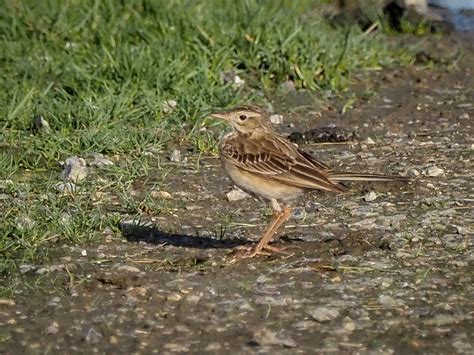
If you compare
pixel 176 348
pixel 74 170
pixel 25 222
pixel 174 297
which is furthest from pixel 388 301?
pixel 74 170

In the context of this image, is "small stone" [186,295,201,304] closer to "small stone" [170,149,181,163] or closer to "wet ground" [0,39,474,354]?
"wet ground" [0,39,474,354]

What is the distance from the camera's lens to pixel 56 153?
9766 mm

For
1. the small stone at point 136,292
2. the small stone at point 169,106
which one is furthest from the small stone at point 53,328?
the small stone at point 169,106

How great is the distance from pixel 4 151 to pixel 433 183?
130 inches

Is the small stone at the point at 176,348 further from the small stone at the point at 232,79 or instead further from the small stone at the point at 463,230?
the small stone at the point at 232,79

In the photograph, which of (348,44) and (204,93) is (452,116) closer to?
(348,44)

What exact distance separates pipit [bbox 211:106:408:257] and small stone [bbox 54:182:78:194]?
1.26m

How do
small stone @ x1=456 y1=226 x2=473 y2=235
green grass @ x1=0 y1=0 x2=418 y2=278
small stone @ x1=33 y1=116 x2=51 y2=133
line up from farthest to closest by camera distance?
small stone @ x1=33 y1=116 x2=51 y2=133
green grass @ x1=0 y1=0 x2=418 y2=278
small stone @ x1=456 y1=226 x2=473 y2=235

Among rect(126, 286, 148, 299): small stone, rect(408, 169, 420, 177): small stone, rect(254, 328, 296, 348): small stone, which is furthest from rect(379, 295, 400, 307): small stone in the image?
rect(408, 169, 420, 177): small stone

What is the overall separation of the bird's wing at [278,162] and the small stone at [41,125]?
2.35m

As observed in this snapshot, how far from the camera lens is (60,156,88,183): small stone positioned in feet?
30.0

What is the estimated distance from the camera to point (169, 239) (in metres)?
8.09

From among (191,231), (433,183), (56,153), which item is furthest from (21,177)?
(433,183)

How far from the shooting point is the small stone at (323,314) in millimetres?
6578
